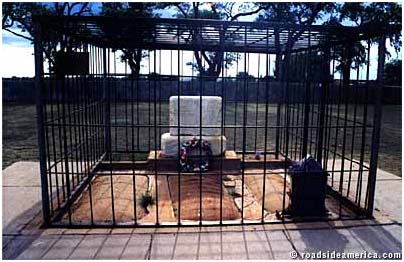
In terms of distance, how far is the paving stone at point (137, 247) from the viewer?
8.64 feet

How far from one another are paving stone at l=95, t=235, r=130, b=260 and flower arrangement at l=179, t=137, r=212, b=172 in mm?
2180

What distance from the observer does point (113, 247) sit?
278 cm

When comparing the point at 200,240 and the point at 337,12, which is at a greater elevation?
the point at 337,12

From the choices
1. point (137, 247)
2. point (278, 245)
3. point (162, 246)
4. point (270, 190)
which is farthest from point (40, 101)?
point (270, 190)

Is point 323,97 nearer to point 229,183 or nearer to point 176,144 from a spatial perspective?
point 229,183

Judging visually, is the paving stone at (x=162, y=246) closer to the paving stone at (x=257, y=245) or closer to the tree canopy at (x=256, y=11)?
the paving stone at (x=257, y=245)

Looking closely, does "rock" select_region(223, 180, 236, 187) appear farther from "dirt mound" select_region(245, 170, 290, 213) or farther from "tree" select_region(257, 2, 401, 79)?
"tree" select_region(257, 2, 401, 79)

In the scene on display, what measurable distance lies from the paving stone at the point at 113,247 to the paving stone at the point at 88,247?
4cm

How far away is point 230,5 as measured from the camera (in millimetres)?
17156

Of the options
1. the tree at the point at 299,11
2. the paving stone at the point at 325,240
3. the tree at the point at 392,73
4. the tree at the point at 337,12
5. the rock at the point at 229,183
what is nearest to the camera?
the paving stone at the point at 325,240

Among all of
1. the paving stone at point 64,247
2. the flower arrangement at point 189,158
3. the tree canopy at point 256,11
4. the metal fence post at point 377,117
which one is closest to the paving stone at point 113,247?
the paving stone at point 64,247

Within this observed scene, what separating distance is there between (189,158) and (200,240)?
2.24m

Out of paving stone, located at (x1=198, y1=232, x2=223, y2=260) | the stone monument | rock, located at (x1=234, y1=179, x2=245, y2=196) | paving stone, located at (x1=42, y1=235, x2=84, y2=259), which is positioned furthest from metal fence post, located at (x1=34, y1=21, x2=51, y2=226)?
the stone monument

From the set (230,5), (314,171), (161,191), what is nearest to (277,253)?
(314,171)
